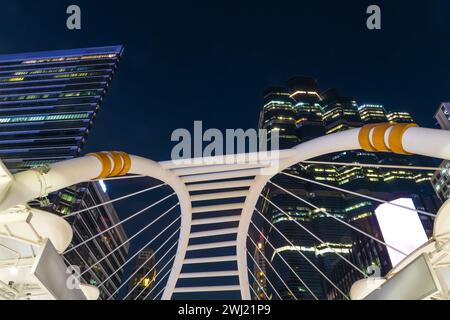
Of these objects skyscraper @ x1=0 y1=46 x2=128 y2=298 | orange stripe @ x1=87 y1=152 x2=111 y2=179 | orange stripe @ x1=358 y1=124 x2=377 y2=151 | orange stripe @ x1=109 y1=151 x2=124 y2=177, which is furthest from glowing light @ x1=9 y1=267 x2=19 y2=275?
skyscraper @ x1=0 y1=46 x2=128 y2=298

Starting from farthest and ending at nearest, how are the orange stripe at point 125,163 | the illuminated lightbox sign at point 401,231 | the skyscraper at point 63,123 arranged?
the skyscraper at point 63,123, the illuminated lightbox sign at point 401,231, the orange stripe at point 125,163

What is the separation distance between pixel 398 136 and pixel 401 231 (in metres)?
5.67

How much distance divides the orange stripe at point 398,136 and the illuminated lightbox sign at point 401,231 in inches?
135

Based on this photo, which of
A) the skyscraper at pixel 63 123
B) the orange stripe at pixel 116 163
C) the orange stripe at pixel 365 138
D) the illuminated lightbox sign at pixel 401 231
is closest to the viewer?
the orange stripe at pixel 365 138

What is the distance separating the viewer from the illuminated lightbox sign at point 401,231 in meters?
10.4

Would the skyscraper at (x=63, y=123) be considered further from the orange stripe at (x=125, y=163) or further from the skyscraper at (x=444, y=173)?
the skyscraper at (x=444, y=173)

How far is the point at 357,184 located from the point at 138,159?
173m

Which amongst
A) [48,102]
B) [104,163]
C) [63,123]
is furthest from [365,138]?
[48,102]

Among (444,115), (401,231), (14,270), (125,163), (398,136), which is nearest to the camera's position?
(14,270)

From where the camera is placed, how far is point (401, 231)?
36.7 feet

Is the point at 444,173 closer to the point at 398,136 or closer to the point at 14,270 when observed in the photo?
the point at 398,136

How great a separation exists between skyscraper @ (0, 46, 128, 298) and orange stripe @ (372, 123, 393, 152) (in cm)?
7258

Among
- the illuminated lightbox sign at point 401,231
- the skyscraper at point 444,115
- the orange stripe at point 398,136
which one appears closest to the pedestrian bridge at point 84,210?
the orange stripe at point 398,136
